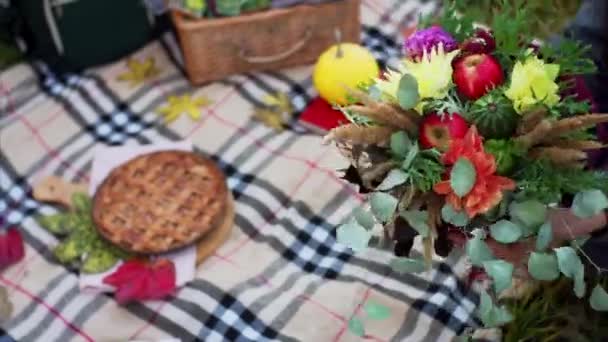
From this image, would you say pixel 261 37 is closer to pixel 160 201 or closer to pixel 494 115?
pixel 160 201

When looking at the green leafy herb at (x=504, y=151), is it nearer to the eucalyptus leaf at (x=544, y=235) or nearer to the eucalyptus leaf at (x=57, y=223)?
the eucalyptus leaf at (x=544, y=235)

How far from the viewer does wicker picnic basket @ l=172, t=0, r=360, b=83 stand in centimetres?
124

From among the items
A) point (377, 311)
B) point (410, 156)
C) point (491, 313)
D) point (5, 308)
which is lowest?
point (5, 308)

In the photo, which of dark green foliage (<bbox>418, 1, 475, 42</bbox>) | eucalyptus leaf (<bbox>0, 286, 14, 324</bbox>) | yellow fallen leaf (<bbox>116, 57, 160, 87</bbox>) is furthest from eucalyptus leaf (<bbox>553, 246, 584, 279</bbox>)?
yellow fallen leaf (<bbox>116, 57, 160, 87</bbox>)

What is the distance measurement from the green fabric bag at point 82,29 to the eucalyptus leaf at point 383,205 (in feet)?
2.66

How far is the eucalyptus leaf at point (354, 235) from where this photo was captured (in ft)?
2.11

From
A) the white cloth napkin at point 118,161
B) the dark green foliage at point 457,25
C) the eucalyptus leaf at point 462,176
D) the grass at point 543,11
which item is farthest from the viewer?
the white cloth napkin at point 118,161

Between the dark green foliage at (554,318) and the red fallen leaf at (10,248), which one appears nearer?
the dark green foliage at (554,318)

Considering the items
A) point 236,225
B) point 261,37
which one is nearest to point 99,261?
point 236,225

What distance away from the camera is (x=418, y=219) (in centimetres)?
65

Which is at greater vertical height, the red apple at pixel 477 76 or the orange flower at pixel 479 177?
the red apple at pixel 477 76

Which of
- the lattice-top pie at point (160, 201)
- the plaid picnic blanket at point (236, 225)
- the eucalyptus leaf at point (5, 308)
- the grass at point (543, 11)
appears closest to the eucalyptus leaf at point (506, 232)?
the plaid picnic blanket at point (236, 225)

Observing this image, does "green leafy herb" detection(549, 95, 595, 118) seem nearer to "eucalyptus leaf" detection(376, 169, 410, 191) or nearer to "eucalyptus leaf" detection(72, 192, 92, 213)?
"eucalyptus leaf" detection(376, 169, 410, 191)

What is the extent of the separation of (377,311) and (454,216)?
21 cm
